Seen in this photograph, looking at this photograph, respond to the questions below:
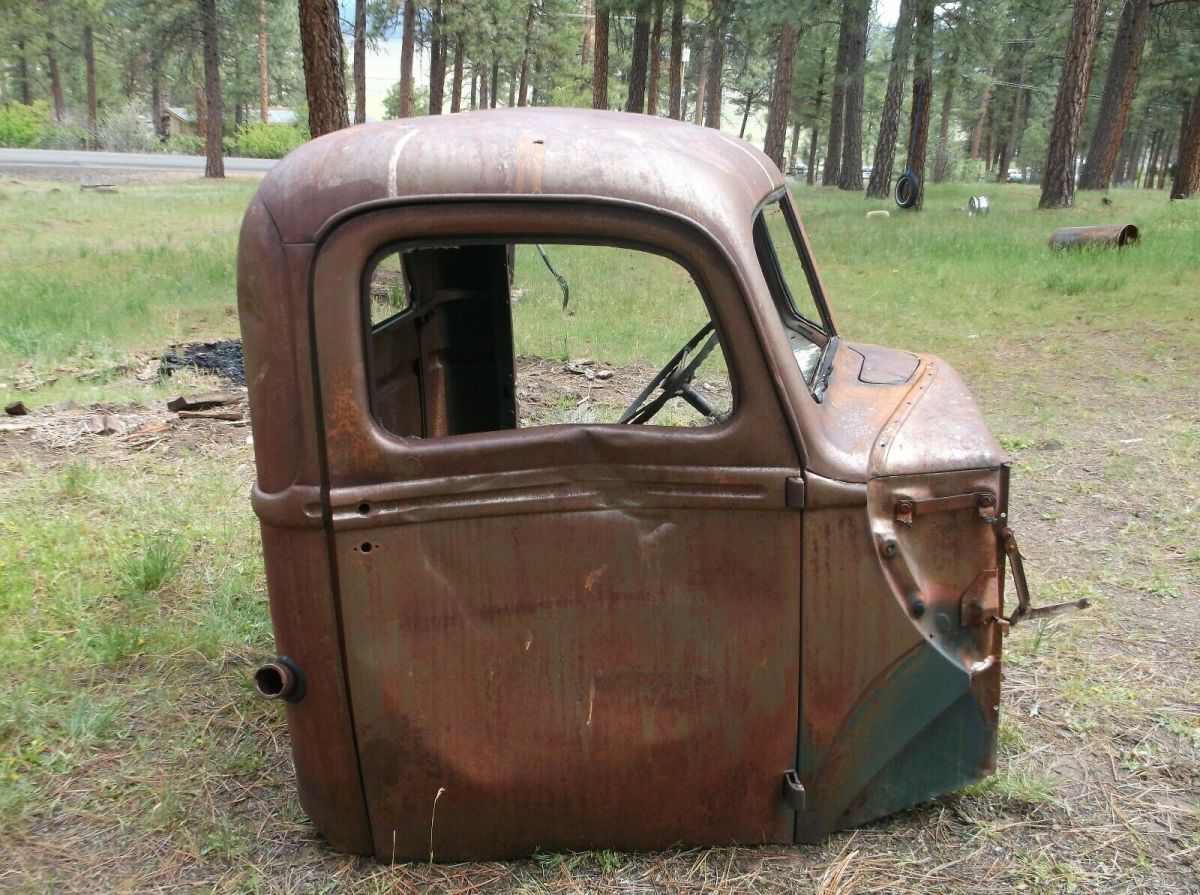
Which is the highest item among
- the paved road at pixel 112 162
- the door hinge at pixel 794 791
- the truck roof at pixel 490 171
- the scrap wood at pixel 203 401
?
the truck roof at pixel 490 171

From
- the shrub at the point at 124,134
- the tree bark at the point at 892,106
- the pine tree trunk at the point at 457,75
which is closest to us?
the tree bark at the point at 892,106

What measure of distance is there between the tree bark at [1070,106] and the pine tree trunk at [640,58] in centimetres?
776

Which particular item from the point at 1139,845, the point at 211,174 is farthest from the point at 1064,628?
the point at 211,174

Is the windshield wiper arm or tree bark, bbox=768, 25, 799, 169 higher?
tree bark, bbox=768, 25, 799, 169

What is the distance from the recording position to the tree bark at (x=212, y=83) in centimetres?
2494

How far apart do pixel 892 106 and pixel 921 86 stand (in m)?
1.56

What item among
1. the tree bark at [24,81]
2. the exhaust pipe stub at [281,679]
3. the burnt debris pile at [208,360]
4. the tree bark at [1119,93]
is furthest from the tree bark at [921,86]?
the tree bark at [24,81]

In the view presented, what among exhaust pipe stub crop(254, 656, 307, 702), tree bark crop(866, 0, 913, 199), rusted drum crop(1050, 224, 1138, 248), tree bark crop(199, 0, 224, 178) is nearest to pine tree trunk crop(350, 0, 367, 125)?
tree bark crop(199, 0, 224, 178)

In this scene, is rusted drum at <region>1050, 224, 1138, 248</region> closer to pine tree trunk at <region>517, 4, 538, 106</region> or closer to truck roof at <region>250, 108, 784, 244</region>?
truck roof at <region>250, 108, 784, 244</region>

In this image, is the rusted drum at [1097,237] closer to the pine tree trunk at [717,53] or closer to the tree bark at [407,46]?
the pine tree trunk at [717,53]

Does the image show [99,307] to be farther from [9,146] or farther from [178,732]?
[9,146]

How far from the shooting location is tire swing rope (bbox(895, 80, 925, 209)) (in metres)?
19.4

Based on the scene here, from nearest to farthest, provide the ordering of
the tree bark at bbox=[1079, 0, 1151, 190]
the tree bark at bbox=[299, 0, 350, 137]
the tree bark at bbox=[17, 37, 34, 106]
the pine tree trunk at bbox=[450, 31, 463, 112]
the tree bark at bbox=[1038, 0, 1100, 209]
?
the tree bark at bbox=[299, 0, 350, 137] → the tree bark at bbox=[1038, 0, 1100, 209] → the tree bark at bbox=[1079, 0, 1151, 190] → the pine tree trunk at bbox=[450, 31, 463, 112] → the tree bark at bbox=[17, 37, 34, 106]

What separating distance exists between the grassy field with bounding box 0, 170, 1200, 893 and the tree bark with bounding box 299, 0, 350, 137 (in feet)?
9.04
